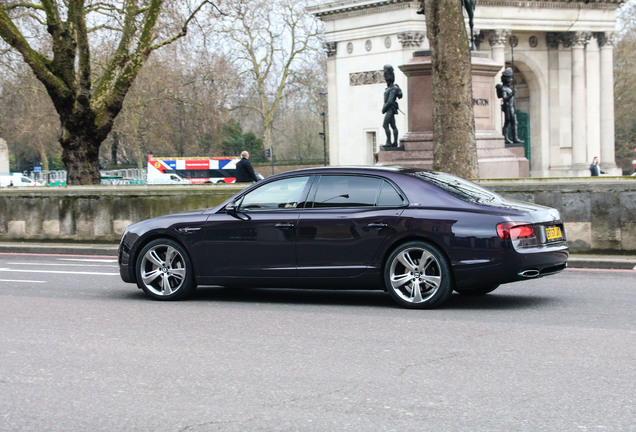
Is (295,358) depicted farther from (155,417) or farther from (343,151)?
(343,151)

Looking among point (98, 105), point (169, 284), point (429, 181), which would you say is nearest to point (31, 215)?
point (98, 105)

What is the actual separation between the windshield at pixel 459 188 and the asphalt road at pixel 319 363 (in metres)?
1.09

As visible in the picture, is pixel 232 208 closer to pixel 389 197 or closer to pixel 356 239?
pixel 356 239

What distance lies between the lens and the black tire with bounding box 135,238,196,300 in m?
9.80

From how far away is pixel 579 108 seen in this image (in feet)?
171

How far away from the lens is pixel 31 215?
1928cm

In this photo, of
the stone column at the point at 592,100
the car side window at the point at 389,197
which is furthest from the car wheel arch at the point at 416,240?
the stone column at the point at 592,100

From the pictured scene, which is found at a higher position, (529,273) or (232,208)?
(232,208)

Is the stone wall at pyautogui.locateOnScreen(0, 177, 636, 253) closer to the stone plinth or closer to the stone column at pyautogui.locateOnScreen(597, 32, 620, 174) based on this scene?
the stone plinth

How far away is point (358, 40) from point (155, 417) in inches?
1768

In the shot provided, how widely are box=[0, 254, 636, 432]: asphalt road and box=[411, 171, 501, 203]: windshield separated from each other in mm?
1085

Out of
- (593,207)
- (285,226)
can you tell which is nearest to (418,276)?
(285,226)

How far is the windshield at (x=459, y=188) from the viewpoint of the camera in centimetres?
901

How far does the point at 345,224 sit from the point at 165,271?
2184 mm
